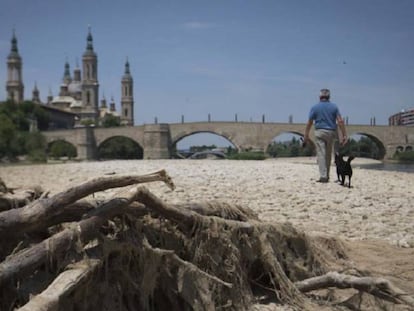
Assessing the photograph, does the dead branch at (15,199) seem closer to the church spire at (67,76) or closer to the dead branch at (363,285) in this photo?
the dead branch at (363,285)

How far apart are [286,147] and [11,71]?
6799cm

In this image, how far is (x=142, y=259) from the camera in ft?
10.5

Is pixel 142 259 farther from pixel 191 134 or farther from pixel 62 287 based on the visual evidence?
pixel 191 134

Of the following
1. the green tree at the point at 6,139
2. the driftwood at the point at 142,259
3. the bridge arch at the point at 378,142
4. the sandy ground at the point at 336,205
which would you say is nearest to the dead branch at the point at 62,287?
the driftwood at the point at 142,259

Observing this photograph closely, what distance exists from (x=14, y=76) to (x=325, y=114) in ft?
370

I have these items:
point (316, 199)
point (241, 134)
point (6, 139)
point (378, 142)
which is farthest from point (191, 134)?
point (316, 199)

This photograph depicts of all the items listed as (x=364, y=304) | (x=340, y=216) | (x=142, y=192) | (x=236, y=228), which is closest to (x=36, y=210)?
(x=142, y=192)

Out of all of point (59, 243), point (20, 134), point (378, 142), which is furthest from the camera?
point (378, 142)

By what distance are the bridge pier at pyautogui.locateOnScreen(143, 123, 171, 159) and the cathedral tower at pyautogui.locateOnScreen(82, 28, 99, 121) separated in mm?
43176

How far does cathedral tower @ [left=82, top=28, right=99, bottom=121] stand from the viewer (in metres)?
114

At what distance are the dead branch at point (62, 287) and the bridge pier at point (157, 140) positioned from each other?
68.8 metres

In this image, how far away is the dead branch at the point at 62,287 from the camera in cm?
252

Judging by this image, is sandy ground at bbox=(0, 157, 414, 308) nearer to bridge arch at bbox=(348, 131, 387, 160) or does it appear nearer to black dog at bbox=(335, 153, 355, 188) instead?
black dog at bbox=(335, 153, 355, 188)

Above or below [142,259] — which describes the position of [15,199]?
above
